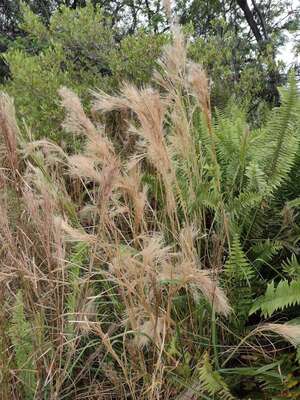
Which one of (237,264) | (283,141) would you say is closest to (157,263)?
(237,264)

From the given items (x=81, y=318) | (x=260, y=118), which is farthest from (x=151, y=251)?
(x=260, y=118)

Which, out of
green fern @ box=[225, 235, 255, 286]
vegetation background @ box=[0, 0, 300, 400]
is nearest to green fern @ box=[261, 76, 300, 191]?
vegetation background @ box=[0, 0, 300, 400]

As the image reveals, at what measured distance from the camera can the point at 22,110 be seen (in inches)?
138

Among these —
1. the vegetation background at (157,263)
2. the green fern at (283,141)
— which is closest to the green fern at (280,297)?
the vegetation background at (157,263)

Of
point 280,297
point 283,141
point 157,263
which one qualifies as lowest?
point 280,297

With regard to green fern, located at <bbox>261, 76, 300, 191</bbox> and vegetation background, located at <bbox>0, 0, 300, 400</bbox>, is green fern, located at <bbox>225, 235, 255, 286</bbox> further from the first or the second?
green fern, located at <bbox>261, 76, 300, 191</bbox>

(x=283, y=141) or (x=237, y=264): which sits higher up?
(x=283, y=141)

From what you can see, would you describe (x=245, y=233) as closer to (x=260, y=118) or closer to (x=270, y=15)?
(x=260, y=118)

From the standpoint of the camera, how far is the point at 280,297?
1.60m

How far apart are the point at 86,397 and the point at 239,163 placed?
3.63ft

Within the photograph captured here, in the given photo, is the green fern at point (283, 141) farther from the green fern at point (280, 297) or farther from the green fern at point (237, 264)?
the green fern at point (280, 297)

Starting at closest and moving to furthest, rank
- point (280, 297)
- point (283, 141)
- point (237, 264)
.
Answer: point (280, 297)
point (237, 264)
point (283, 141)

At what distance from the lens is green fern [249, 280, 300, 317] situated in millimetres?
1556

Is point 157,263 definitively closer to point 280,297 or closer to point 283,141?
point 280,297
